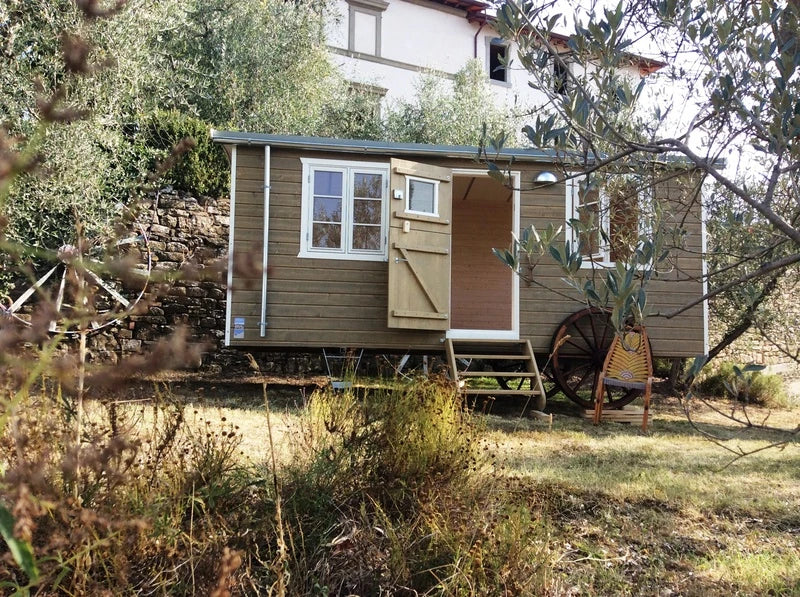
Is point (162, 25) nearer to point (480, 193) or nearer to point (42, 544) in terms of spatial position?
point (480, 193)

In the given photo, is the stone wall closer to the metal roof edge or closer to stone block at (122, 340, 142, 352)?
stone block at (122, 340, 142, 352)

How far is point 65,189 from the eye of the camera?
7.40 metres

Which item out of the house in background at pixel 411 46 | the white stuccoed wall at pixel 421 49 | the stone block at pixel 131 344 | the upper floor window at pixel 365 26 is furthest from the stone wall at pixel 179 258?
the upper floor window at pixel 365 26

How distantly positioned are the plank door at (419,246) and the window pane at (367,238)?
396mm

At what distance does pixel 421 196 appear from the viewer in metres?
6.71

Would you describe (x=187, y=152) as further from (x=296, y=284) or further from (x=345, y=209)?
(x=296, y=284)

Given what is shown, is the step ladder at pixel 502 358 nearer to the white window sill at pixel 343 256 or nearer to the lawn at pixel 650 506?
the lawn at pixel 650 506

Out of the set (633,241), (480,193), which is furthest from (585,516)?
(480,193)

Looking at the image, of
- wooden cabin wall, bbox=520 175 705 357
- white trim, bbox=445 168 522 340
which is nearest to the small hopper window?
white trim, bbox=445 168 522 340

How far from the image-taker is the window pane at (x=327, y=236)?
6.73m

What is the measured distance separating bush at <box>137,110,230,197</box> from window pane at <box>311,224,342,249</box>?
2.91m

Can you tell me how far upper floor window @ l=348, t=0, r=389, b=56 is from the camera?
1515cm

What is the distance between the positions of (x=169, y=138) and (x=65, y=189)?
2.07m

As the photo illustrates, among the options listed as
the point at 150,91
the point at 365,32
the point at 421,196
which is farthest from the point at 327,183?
the point at 365,32
